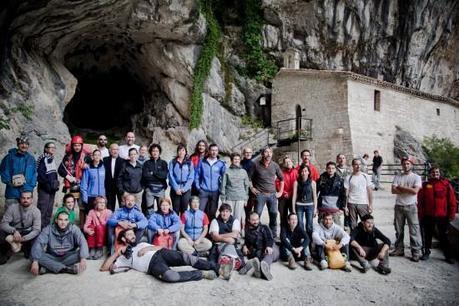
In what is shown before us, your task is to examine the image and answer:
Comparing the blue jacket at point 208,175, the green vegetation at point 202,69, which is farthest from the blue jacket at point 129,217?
the green vegetation at point 202,69

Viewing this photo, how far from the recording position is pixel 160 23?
12773mm

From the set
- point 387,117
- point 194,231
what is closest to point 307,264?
point 194,231

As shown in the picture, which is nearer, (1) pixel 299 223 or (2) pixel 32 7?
(1) pixel 299 223

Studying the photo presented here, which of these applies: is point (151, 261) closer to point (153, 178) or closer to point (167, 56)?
point (153, 178)

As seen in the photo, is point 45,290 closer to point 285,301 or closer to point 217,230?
point 217,230

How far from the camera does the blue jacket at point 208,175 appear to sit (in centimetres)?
604

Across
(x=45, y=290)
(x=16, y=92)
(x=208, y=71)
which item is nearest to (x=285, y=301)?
(x=45, y=290)

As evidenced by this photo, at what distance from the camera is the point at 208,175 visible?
19.8ft

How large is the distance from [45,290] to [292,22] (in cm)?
1848

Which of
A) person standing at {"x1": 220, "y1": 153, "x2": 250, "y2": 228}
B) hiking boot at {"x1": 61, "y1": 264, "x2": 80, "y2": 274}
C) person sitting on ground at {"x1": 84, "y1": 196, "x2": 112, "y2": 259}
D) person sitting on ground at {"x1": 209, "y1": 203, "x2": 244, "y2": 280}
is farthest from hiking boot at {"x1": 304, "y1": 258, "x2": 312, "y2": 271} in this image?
hiking boot at {"x1": 61, "y1": 264, "x2": 80, "y2": 274}

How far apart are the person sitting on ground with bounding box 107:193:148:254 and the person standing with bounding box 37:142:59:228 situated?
4.01 feet

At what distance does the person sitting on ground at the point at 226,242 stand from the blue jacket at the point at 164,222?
0.63 metres

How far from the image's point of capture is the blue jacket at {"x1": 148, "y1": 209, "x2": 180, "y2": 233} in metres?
5.33

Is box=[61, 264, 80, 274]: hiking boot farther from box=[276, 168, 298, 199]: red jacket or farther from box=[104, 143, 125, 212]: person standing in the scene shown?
box=[276, 168, 298, 199]: red jacket
